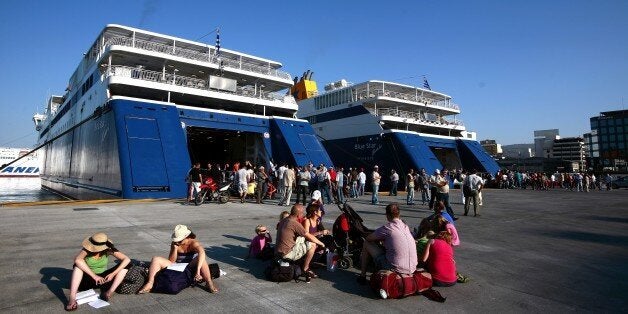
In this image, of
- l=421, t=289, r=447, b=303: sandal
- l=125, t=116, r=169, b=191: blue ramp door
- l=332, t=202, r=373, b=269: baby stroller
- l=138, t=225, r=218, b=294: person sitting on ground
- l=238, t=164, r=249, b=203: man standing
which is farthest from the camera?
l=125, t=116, r=169, b=191: blue ramp door

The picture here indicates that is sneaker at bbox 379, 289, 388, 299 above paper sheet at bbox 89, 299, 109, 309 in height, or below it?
above

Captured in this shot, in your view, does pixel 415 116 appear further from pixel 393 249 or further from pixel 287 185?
pixel 393 249

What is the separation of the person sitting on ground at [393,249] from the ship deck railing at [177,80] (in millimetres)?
17944

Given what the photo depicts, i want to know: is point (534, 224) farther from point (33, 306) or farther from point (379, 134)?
point (379, 134)

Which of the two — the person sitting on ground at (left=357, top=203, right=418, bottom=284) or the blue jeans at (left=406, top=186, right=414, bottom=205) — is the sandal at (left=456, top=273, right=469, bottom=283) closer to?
the person sitting on ground at (left=357, top=203, right=418, bottom=284)

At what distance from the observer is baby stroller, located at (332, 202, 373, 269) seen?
568 centimetres

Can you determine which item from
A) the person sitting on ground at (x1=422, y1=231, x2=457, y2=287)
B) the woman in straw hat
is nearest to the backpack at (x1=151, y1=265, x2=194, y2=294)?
the woman in straw hat

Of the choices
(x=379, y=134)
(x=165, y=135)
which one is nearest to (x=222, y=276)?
(x=165, y=135)

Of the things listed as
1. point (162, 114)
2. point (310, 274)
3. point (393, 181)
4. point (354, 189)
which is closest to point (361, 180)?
point (354, 189)

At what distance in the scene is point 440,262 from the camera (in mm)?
4711

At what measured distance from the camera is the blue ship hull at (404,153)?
27328mm

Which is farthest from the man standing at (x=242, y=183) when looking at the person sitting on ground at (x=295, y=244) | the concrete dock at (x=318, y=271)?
the person sitting on ground at (x=295, y=244)

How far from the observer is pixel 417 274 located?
4.46 metres

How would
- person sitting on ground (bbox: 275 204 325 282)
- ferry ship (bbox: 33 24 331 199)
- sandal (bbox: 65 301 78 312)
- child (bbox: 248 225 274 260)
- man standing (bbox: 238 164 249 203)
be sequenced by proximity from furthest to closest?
ferry ship (bbox: 33 24 331 199) < man standing (bbox: 238 164 249 203) < child (bbox: 248 225 274 260) < person sitting on ground (bbox: 275 204 325 282) < sandal (bbox: 65 301 78 312)
